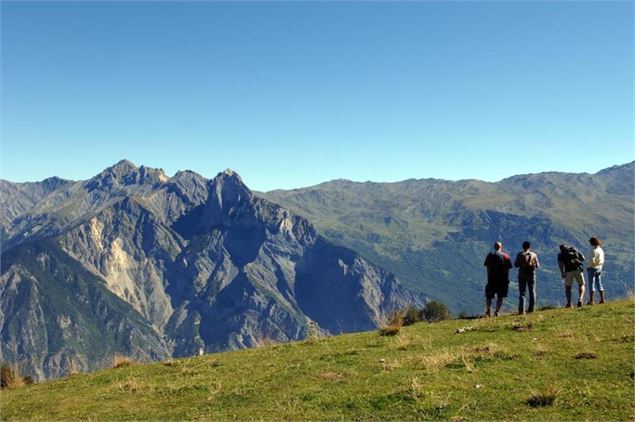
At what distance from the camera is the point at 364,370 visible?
668 inches

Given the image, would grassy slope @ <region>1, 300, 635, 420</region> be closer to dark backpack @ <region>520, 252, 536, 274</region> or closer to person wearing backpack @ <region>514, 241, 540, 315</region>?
person wearing backpack @ <region>514, 241, 540, 315</region>

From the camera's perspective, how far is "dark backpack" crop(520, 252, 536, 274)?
2550 cm

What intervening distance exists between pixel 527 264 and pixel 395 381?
45.1ft

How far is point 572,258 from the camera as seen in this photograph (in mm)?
26891

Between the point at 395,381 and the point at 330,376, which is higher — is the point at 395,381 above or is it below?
above

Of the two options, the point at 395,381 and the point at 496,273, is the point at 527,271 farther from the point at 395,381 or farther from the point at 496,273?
the point at 395,381

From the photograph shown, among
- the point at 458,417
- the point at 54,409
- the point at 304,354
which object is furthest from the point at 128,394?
the point at 458,417

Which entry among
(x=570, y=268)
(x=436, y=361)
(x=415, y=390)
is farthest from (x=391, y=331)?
(x=570, y=268)

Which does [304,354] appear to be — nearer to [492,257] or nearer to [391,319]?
[391,319]

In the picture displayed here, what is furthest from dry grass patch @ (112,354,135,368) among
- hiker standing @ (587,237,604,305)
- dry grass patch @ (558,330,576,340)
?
hiker standing @ (587,237,604,305)

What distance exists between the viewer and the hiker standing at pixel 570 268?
86.3ft

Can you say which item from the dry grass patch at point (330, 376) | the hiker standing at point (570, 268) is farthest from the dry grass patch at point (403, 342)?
the hiker standing at point (570, 268)

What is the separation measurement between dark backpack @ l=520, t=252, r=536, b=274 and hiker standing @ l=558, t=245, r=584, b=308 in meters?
2.31

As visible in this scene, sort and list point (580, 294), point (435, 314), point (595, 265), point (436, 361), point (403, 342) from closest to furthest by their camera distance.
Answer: point (436, 361) < point (403, 342) < point (580, 294) < point (595, 265) < point (435, 314)
